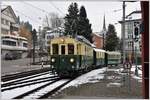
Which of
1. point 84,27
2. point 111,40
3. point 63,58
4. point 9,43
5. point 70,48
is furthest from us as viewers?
point 111,40

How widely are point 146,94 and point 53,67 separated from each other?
13.0 meters

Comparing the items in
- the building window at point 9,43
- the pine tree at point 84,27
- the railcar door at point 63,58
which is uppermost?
the pine tree at point 84,27

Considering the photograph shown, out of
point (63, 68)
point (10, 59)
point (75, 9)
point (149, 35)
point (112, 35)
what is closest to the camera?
point (149, 35)

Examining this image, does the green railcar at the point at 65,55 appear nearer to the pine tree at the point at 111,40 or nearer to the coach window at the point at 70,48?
the coach window at the point at 70,48

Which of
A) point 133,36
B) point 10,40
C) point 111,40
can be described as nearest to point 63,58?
point 133,36

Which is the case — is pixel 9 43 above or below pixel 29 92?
above

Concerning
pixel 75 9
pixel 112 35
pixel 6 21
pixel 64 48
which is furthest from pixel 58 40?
pixel 6 21

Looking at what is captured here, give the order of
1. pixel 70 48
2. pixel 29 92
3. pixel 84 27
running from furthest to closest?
pixel 84 27
pixel 70 48
pixel 29 92

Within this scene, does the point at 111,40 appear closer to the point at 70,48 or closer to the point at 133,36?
the point at 133,36

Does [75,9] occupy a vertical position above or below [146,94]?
above

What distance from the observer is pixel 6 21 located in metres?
71.6

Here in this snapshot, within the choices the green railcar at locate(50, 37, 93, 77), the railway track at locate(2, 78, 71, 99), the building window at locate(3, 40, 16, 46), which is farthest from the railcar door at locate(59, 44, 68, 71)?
the building window at locate(3, 40, 16, 46)

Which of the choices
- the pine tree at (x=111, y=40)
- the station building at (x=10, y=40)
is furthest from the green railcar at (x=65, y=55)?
the pine tree at (x=111, y=40)

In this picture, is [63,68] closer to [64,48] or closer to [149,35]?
[64,48]
